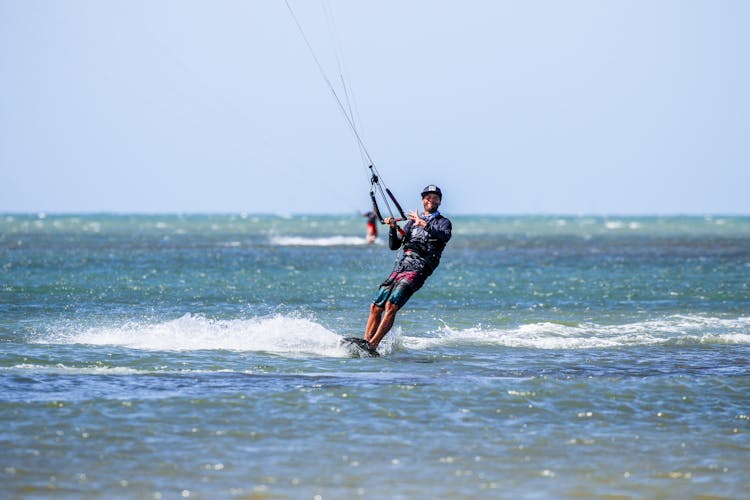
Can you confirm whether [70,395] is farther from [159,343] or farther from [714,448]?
[714,448]

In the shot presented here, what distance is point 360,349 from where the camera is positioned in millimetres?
14117

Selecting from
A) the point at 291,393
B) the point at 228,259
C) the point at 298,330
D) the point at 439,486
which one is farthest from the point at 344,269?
the point at 439,486

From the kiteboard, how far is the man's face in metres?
1.85

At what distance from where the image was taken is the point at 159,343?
597 inches

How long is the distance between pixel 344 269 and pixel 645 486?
110 feet

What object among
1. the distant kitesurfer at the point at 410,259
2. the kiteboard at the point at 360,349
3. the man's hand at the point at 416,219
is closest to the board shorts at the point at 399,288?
the distant kitesurfer at the point at 410,259

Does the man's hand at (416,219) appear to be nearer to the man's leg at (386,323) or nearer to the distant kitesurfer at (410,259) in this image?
the distant kitesurfer at (410,259)

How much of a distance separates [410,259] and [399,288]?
417 mm

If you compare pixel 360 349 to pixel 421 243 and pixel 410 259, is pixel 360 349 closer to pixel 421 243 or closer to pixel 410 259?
pixel 410 259

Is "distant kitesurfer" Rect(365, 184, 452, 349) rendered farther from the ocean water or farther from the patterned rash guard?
the ocean water

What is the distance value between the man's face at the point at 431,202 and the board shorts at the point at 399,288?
0.80m

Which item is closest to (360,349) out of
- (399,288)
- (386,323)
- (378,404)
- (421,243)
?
(386,323)

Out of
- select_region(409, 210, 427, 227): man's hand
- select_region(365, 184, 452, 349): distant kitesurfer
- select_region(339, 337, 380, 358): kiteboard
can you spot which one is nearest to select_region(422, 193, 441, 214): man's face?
select_region(365, 184, 452, 349): distant kitesurfer

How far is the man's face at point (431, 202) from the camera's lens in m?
14.1
